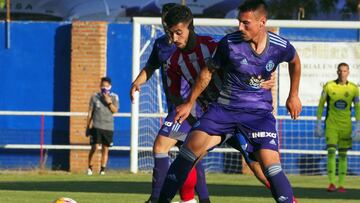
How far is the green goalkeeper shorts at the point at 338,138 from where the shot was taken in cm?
1870

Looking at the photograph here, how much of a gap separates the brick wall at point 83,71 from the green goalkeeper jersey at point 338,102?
7.40 metres

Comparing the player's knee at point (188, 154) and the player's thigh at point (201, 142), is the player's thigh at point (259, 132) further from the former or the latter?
the player's knee at point (188, 154)

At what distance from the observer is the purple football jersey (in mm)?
10039

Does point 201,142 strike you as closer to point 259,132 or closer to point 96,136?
point 259,132

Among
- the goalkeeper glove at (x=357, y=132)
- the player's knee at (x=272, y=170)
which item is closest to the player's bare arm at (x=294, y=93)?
the player's knee at (x=272, y=170)

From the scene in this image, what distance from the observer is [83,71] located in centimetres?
2486

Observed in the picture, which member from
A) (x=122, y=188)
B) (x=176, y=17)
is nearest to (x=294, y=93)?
(x=176, y=17)

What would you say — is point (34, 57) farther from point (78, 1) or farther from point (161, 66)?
point (161, 66)

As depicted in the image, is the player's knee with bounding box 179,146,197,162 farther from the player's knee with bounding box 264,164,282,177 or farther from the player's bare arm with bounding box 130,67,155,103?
the player's bare arm with bounding box 130,67,155,103

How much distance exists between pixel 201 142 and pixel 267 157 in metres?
0.64

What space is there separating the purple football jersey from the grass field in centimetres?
464

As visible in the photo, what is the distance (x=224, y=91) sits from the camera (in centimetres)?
1026

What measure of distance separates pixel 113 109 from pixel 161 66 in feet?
36.5

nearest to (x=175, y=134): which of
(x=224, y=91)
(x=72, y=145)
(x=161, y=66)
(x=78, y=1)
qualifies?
(x=161, y=66)
